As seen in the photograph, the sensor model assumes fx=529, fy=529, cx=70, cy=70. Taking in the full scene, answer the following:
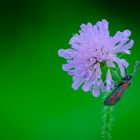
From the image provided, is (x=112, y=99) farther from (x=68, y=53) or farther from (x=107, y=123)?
(x=68, y=53)

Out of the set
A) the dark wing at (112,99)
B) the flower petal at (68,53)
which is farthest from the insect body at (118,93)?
the flower petal at (68,53)

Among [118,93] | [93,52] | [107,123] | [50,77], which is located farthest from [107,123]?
[50,77]

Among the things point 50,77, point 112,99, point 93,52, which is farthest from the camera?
point 50,77

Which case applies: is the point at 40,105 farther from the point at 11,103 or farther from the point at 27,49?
the point at 27,49

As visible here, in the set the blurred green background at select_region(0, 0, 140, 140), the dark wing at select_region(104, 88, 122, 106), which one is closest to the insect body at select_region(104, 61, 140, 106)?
the dark wing at select_region(104, 88, 122, 106)

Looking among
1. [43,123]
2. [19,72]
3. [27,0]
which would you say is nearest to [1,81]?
[19,72]

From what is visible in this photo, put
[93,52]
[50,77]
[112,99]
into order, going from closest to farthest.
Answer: [112,99] → [93,52] → [50,77]

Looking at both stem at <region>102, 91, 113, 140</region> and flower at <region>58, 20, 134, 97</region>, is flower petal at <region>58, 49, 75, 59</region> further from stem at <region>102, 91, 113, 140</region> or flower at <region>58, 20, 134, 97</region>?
stem at <region>102, 91, 113, 140</region>

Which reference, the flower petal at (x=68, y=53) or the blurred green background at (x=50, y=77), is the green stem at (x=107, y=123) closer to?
the flower petal at (x=68, y=53)

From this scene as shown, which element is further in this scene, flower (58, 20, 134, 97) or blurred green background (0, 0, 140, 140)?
blurred green background (0, 0, 140, 140)
